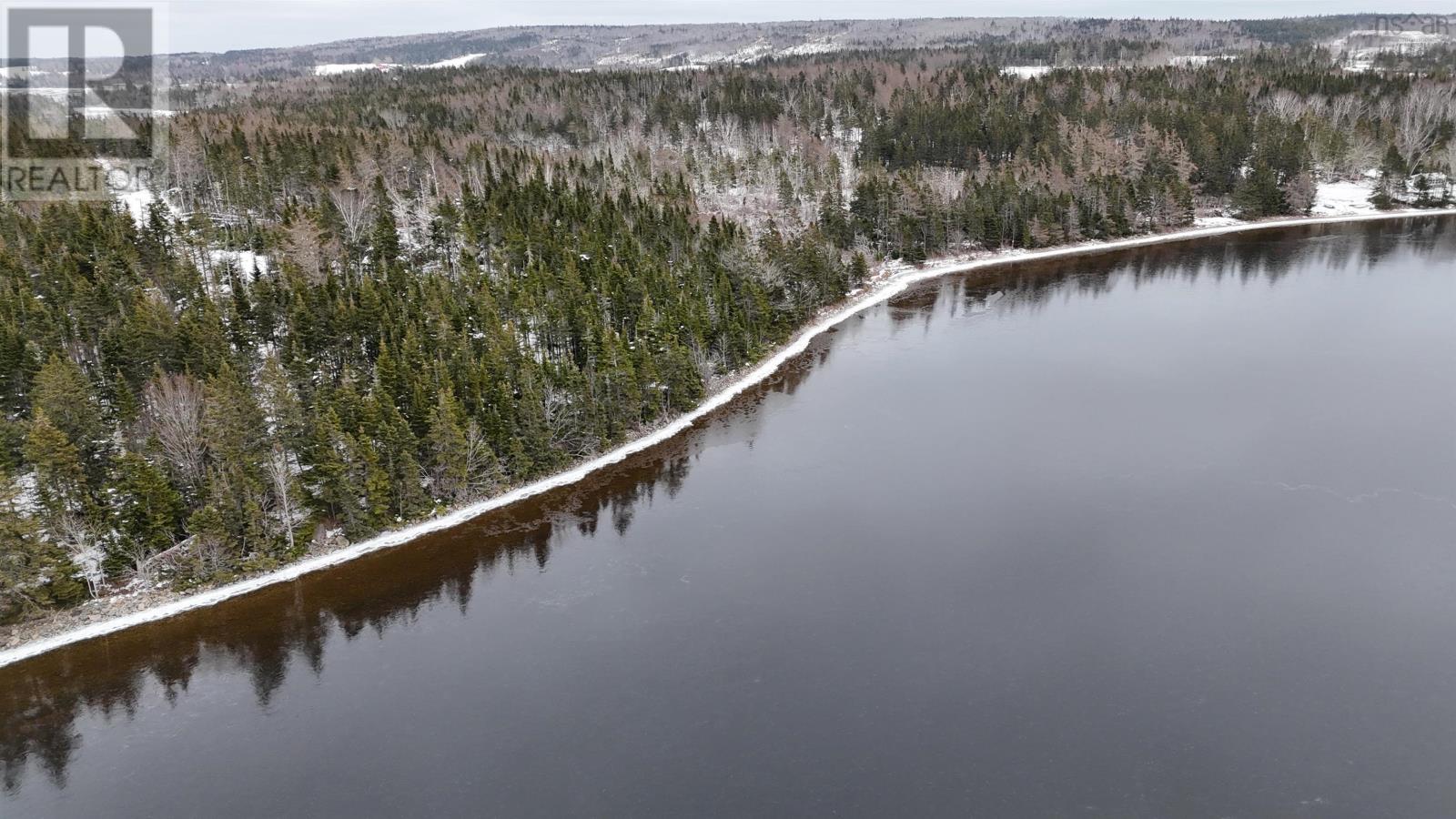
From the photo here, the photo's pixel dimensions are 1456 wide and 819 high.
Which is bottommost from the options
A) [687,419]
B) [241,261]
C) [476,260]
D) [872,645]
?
[872,645]

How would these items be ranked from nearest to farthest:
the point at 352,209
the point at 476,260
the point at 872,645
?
the point at 872,645
the point at 476,260
the point at 352,209

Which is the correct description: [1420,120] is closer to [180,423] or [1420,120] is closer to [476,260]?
[476,260]

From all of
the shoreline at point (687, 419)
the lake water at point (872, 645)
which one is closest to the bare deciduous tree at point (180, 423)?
the shoreline at point (687, 419)

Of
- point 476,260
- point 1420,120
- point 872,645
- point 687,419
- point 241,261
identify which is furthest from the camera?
point 1420,120

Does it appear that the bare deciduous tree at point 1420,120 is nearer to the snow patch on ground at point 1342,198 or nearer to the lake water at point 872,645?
the snow patch on ground at point 1342,198

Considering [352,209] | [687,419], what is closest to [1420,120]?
[687,419]

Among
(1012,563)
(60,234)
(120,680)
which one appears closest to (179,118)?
(60,234)

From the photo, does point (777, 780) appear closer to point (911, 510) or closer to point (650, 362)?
point (911, 510)
